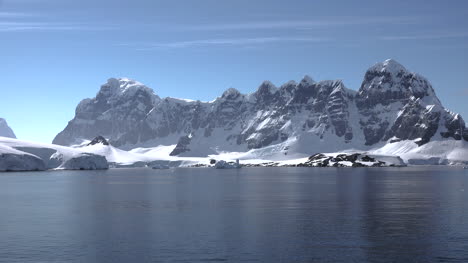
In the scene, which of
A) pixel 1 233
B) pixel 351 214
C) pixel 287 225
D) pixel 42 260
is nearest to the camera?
pixel 42 260

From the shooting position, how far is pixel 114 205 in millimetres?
85438

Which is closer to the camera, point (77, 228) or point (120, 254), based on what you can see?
point (120, 254)

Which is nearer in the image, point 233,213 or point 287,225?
point 287,225

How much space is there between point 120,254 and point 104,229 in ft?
44.9

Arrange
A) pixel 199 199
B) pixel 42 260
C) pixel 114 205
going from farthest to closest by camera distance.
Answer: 1. pixel 199 199
2. pixel 114 205
3. pixel 42 260

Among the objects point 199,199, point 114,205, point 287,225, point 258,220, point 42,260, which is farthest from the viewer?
point 199,199

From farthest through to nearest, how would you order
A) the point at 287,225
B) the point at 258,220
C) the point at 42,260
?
1. the point at 258,220
2. the point at 287,225
3. the point at 42,260

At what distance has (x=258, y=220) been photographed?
65812mm

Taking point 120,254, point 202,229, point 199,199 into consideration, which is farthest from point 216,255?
point 199,199

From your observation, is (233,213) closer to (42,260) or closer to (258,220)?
(258,220)

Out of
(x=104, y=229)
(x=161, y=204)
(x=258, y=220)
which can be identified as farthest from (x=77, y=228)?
(x=161, y=204)

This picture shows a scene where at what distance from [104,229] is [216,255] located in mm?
18596

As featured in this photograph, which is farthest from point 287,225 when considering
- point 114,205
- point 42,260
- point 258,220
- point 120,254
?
point 114,205

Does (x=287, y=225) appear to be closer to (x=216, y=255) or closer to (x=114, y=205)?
(x=216, y=255)
